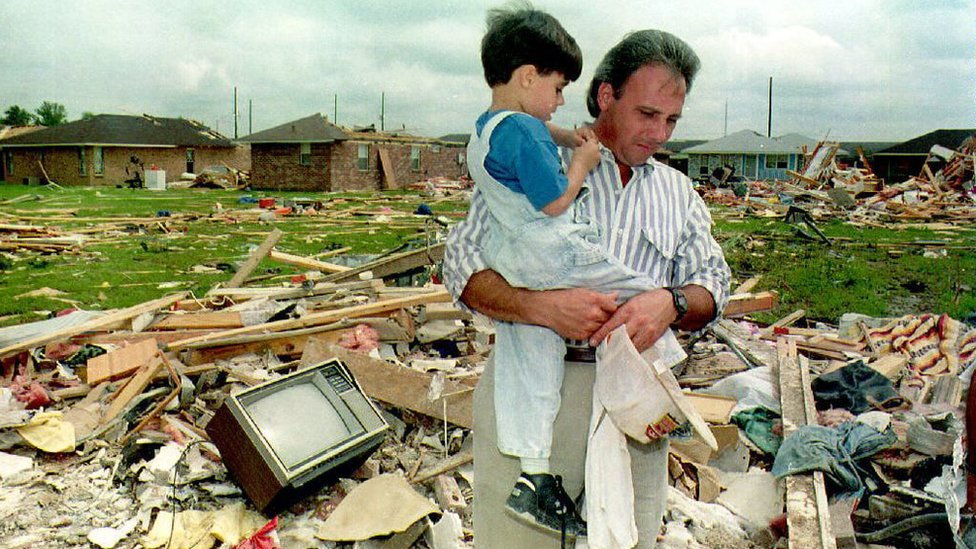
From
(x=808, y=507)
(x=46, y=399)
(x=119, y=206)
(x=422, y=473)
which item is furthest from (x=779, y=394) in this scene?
(x=119, y=206)

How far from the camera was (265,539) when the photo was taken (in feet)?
12.3

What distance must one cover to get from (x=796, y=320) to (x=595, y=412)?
303 inches

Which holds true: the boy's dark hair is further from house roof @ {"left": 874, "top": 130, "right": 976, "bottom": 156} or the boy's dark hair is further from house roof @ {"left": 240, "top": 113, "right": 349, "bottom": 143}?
house roof @ {"left": 874, "top": 130, "right": 976, "bottom": 156}

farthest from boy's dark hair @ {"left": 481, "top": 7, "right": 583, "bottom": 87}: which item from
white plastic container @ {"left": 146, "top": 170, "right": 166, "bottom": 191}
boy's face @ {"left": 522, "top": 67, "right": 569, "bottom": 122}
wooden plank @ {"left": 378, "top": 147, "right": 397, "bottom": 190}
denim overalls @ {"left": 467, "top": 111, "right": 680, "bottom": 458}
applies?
white plastic container @ {"left": 146, "top": 170, "right": 166, "bottom": 191}

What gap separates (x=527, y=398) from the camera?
6.49ft

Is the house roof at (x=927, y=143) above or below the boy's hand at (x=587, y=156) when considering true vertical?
above

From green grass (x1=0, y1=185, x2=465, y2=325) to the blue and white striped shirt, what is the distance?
8107mm

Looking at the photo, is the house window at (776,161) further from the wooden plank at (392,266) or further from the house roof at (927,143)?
the wooden plank at (392,266)

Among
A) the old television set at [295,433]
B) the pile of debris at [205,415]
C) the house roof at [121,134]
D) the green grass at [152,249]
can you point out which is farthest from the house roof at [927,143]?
the old television set at [295,433]

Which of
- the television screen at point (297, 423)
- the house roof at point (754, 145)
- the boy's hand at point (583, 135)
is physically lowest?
the television screen at point (297, 423)

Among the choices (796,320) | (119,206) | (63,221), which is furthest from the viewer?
(119,206)

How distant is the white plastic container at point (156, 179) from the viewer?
40625 millimetres

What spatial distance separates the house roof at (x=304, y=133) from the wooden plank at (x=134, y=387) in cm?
3289

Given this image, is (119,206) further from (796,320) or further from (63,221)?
(796,320)
